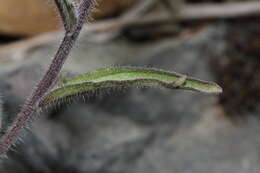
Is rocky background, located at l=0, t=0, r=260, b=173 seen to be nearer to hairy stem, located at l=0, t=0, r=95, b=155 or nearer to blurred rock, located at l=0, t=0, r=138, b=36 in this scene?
blurred rock, located at l=0, t=0, r=138, b=36

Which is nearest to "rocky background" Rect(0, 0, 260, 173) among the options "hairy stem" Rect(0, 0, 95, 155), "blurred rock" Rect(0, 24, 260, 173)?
"blurred rock" Rect(0, 24, 260, 173)

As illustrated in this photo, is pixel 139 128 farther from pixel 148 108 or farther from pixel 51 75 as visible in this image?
pixel 51 75

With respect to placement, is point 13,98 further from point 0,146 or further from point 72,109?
point 0,146

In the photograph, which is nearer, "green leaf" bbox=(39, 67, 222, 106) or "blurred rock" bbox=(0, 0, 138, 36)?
"green leaf" bbox=(39, 67, 222, 106)

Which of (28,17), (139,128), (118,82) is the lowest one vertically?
(139,128)

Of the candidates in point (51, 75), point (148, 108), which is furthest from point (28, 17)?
point (51, 75)

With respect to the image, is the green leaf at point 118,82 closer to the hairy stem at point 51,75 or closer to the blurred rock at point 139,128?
the hairy stem at point 51,75

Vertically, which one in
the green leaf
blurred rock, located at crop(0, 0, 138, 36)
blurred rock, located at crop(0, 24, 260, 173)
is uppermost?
the green leaf
